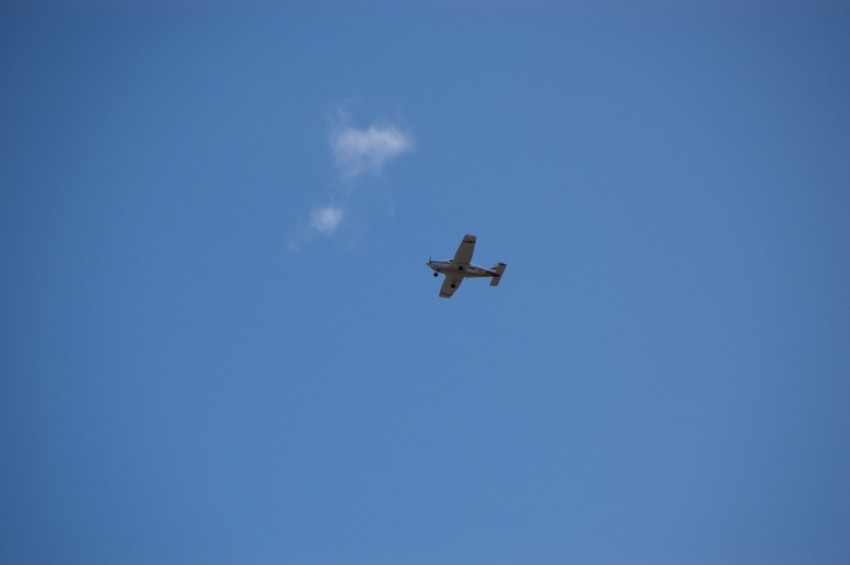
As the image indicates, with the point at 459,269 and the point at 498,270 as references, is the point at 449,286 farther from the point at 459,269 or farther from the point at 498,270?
the point at 498,270

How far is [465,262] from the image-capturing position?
6281 centimetres

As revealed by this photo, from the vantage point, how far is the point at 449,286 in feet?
211

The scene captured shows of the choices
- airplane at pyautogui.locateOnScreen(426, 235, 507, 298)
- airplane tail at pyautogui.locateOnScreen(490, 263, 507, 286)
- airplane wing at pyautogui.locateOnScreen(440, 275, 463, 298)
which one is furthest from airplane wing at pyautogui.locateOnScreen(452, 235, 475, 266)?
airplane tail at pyautogui.locateOnScreen(490, 263, 507, 286)

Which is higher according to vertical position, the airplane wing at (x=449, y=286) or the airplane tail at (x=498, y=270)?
the airplane tail at (x=498, y=270)

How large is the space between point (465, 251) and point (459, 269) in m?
2.03

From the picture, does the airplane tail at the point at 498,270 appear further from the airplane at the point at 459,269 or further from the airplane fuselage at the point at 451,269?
the airplane fuselage at the point at 451,269

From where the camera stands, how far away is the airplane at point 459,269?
61650 mm

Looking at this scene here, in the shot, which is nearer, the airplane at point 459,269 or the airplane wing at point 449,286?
the airplane at point 459,269

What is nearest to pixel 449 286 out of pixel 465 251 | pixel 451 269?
pixel 451 269

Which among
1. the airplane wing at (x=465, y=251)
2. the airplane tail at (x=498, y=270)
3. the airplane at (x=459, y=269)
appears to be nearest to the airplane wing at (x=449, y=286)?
the airplane at (x=459, y=269)

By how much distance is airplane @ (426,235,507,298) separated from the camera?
202ft

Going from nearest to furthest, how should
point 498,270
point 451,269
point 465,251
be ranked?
point 465,251, point 451,269, point 498,270

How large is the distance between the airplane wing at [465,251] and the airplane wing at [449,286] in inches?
63.5

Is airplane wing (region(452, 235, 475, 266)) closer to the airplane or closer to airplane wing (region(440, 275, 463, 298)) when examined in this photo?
the airplane
